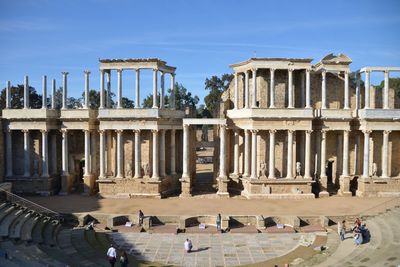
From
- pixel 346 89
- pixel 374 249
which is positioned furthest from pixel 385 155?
pixel 374 249

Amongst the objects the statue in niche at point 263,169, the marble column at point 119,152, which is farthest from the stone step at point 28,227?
the statue in niche at point 263,169

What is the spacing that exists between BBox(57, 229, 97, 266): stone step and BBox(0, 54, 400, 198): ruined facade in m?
9.67

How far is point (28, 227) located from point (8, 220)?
1.07 m

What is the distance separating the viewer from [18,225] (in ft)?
65.3

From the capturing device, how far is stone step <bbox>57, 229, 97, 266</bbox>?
17.6 meters

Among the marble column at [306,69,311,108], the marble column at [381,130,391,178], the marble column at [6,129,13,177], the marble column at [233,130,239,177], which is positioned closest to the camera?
the marble column at [306,69,311,108]

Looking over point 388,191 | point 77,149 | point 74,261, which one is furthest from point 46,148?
point 388,191

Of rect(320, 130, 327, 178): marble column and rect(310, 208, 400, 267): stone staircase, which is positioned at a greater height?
rect(320, 130, 327, 178): marble column

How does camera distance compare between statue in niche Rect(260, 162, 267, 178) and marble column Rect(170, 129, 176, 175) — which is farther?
marble column Rect(170, 129, 176, 175)

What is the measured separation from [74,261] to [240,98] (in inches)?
859

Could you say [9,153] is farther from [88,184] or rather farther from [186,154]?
[186,154]

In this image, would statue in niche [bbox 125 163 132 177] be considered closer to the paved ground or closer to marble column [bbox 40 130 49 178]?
the paved ground

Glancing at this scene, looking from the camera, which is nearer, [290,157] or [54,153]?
[290,157]

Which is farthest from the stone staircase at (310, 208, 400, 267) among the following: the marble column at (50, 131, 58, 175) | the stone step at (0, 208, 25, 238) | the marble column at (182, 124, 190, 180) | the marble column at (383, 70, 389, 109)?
the marble column at (50, 131, 58, 175)
